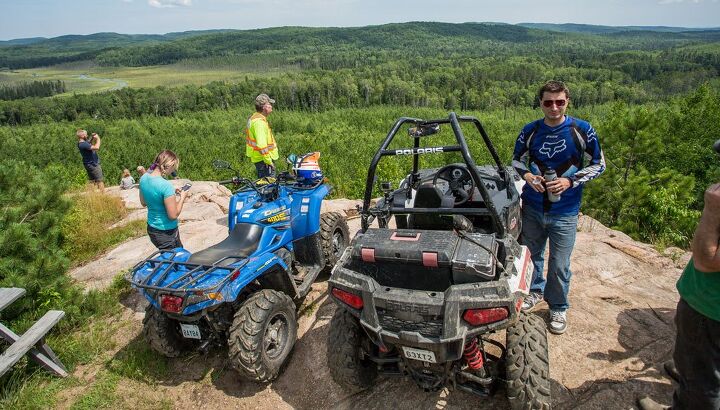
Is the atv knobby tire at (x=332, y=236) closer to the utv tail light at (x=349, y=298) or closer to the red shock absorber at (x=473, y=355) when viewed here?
the utv tail light at (x=349, y=298)

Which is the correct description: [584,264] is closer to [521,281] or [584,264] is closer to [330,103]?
[521,281]

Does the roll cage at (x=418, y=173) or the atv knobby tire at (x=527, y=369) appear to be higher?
the roll cage at (x=418, y=173)

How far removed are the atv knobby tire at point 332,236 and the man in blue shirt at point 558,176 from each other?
96.4 inches

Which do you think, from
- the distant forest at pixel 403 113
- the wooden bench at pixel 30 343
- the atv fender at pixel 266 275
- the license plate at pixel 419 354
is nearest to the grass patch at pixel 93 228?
the distant forest at pixel 403 113

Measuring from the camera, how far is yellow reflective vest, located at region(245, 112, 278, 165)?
23.3ft

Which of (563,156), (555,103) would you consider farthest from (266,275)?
(555,103)

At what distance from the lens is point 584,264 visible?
5.33 meters

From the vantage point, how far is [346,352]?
321 centimetres

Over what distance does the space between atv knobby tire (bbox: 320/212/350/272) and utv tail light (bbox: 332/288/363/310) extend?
91.4 inches

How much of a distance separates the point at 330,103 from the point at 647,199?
82.0m

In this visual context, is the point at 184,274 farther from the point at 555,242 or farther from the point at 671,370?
the point at 671,370

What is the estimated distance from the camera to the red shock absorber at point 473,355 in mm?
2775

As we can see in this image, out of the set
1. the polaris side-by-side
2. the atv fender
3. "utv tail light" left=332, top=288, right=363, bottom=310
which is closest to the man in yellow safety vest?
the atv fender

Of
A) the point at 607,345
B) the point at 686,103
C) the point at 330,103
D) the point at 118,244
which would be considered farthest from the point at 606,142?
the point at 330,103
